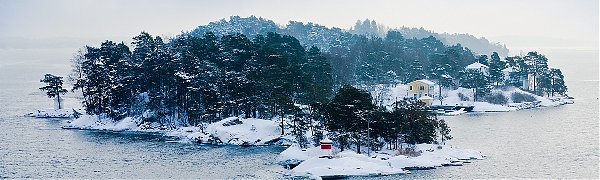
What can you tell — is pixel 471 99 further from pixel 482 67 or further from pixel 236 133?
pixel 236 133

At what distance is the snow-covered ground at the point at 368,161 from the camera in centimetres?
4853

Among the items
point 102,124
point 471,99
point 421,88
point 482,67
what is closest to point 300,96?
point 102,124

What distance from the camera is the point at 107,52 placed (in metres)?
89.1

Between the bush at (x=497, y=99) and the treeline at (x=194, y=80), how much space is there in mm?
33973

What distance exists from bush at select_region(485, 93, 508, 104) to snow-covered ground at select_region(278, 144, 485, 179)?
186ft

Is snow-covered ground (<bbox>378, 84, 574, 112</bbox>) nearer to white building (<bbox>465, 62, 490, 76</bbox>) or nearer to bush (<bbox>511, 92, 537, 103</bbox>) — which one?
bush (<bbox>511, 92, 537, 103</bbox>)

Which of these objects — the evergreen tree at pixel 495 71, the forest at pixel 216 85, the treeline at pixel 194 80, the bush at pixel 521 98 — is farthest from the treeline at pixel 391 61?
the treeline at pixel 194 80

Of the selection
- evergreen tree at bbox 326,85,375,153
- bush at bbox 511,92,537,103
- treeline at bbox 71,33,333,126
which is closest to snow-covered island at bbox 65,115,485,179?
evergreen tree at bbox 326,85,375,153

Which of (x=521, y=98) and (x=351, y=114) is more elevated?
(x=521, y=98)

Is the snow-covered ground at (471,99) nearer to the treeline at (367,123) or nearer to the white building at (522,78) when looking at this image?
the white building at (522,78)

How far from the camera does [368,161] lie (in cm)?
5028

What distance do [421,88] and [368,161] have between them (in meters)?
68.3

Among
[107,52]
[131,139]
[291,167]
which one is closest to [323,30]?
[107,52]

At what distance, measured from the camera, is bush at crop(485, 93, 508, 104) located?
111 metres
